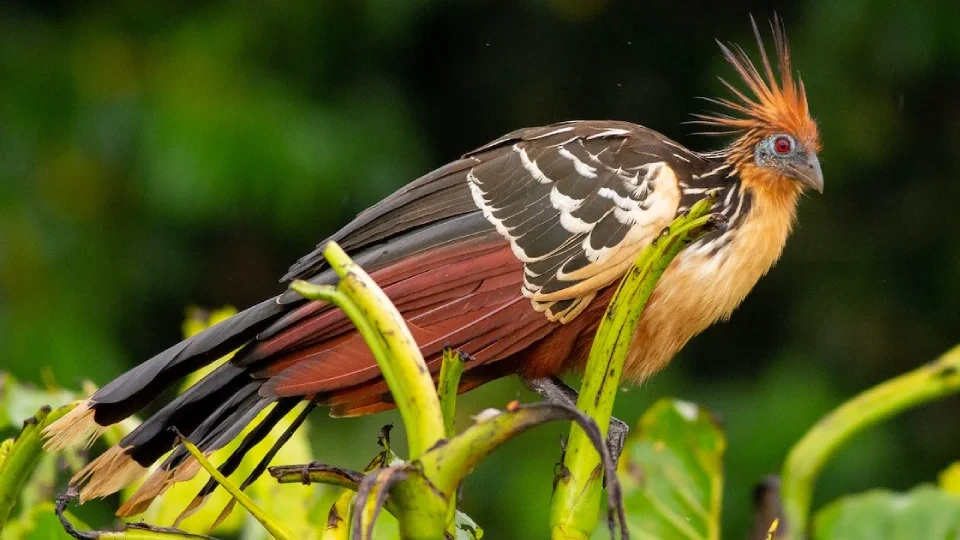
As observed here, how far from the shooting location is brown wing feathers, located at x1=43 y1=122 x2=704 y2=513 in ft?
5.15

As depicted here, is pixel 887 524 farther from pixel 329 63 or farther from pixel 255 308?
pixel 329 63

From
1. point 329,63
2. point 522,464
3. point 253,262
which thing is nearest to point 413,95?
point 329,63

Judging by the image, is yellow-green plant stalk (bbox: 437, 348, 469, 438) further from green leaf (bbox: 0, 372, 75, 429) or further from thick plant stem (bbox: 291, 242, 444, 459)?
green leaf (bbox: 0, 372, 75, 429)

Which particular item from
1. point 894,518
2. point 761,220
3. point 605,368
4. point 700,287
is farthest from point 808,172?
point 605,368

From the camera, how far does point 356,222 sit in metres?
1.96

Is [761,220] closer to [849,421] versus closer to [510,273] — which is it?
[510,273]

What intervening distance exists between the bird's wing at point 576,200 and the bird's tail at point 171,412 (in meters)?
0.44

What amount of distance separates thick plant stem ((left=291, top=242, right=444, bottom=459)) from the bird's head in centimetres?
141

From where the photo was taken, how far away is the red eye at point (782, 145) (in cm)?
220

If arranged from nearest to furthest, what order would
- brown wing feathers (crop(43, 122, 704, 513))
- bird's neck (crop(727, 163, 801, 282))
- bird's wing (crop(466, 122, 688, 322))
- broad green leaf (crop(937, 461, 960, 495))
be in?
broad green leaf (crop(937, 461, 960, 495)) → brown wing feathers (crop(43, 122, 704, 513)) → bird's wing (crop(466, 122, 688, 322)) → bird's neck (crop(727, 163, 801, 282))

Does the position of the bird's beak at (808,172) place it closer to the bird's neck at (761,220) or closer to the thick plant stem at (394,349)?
the bird's neck at (761,220)

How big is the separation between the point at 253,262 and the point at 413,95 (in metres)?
0.96

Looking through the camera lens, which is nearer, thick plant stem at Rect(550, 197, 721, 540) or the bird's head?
thick plant stem at Rect(550, 197, 721, 540)

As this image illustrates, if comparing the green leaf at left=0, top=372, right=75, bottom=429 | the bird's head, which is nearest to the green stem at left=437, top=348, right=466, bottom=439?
the green leaf at left=0, top=372, right=75, bottom=429
